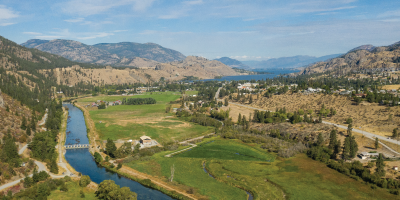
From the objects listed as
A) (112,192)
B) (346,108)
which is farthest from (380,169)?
(346,108)

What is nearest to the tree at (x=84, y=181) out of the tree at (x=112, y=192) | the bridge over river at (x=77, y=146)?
the tree at (x=112, y=192)

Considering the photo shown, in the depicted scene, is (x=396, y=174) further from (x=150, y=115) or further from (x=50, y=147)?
(x=150, y=115)

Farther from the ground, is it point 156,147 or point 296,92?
point 296,92

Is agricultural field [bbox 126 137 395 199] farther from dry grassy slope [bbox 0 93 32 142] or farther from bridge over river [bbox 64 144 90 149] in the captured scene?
dry grassy slope [bbox 0 93 32 142]

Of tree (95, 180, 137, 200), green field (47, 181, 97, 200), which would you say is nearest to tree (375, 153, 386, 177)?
tree (95, 180, 137, 200)

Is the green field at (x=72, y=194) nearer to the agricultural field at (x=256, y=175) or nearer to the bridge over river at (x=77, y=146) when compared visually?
the agricultural field at (x=256, y=175)

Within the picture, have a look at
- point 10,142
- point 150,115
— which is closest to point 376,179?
point 10,142
